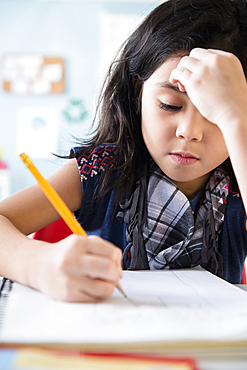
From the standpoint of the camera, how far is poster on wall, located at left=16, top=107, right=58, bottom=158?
2.99 m

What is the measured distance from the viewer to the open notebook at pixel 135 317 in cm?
26

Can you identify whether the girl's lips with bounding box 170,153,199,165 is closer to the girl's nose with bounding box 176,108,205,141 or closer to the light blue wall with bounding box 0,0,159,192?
the girl's nose with bounding box 176,108,205,141

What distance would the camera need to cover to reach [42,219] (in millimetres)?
614

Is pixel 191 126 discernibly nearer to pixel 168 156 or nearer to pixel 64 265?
pixel 168 156

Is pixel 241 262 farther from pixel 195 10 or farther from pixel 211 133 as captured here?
pixel 195 10

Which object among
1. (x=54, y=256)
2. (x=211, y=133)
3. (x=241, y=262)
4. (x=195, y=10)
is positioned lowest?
(x=241, y=262)

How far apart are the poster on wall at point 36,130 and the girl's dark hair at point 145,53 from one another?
233cm

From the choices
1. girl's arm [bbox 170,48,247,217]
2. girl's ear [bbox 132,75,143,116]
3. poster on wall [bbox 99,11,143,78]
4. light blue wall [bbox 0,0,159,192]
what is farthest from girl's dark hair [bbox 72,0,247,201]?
poster on wall [bbox 99,11,143,78]

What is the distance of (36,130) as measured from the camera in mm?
3020

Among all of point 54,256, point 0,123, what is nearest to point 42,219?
point 54,256

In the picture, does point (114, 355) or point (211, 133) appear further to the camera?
point (211, 133)

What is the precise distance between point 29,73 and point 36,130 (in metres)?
0.44

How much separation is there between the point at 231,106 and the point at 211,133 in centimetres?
8

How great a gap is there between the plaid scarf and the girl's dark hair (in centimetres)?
5
